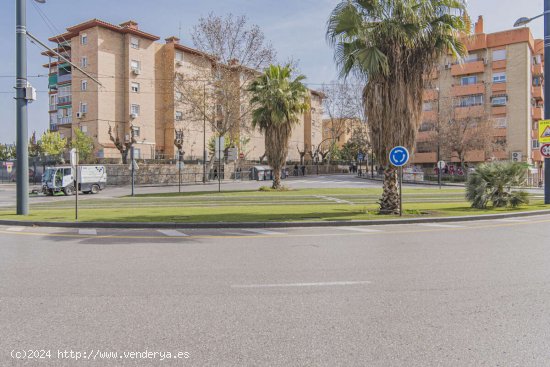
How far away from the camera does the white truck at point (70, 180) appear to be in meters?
32.5

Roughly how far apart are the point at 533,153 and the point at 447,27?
56.7 metres

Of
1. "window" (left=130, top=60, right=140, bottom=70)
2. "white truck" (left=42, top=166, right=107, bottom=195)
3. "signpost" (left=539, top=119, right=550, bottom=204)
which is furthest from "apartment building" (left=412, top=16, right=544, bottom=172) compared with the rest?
"white truck" (left=42, top=166, right=107, bottom=195)

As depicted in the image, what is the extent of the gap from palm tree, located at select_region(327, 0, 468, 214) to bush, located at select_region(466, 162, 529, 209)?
3.90m

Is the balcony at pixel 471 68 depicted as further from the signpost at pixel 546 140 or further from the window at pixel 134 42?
the signpost at pixel 546 140

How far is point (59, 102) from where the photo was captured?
201ft

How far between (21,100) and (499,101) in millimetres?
60363

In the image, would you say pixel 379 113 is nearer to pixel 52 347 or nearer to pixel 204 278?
pixel 204 278

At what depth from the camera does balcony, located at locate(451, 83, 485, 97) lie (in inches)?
2437

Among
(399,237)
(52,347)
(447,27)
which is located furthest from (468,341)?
(447,27)

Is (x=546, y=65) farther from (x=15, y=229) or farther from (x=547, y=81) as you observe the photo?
(x=15, y=229)

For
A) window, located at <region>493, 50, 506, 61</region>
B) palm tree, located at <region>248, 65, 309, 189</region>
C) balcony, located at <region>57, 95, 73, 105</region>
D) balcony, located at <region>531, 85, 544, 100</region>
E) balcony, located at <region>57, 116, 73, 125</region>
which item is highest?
window, located at <region>493, 50, 506, 61</region>

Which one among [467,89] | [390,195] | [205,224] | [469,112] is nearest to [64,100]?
[469,112]

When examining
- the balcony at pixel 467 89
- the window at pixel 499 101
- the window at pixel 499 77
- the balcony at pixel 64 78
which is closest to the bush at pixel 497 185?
the window at pixel 499 101

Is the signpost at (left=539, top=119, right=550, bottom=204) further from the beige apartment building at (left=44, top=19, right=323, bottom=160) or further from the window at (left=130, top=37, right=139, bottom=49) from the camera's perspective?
the window at (left=130, top=37, right=139, bottom=49)
